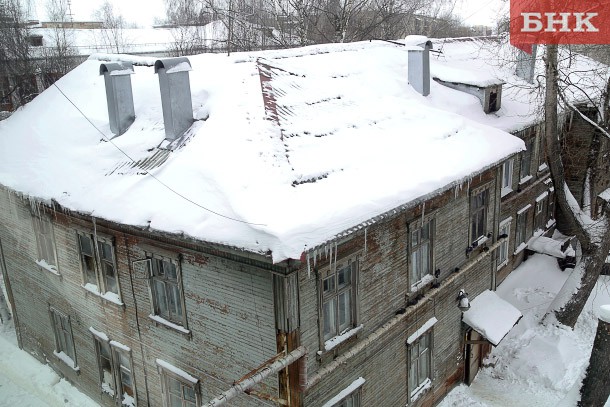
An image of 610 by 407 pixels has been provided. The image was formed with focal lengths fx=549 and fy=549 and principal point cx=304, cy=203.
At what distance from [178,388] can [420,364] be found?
5.22 metres

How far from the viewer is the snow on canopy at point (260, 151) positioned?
26.0 ft

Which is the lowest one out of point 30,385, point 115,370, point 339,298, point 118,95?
point 30,385

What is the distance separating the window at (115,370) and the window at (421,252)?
19.6 ft

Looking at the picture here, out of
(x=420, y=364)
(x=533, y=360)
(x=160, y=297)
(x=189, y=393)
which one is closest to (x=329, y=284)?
(x=160, y=297)

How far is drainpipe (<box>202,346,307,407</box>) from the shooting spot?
6.87 metres

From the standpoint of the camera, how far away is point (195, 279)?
358 inches

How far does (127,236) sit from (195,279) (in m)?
1.87

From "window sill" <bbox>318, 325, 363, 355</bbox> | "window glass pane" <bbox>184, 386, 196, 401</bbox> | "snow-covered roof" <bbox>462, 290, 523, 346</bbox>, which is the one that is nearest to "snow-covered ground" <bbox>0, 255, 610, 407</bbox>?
"snow-covered roof" <bbox>462, 290, 523, 346</bbox>

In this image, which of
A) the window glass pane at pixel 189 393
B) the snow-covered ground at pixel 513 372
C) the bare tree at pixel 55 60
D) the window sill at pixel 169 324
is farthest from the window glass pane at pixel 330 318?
the bare tree at pixel 55 60

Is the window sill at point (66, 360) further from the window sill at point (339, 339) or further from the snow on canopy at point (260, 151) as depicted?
the window sill at point (339, 339)

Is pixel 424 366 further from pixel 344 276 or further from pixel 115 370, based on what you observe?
pixel 115 370

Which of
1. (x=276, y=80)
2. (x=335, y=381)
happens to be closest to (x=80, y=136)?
(x=276, y=80)

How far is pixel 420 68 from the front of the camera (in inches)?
567

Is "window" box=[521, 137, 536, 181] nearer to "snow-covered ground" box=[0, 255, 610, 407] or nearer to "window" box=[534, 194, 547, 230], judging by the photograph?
"window" box=[534, 194, 547, 230]
